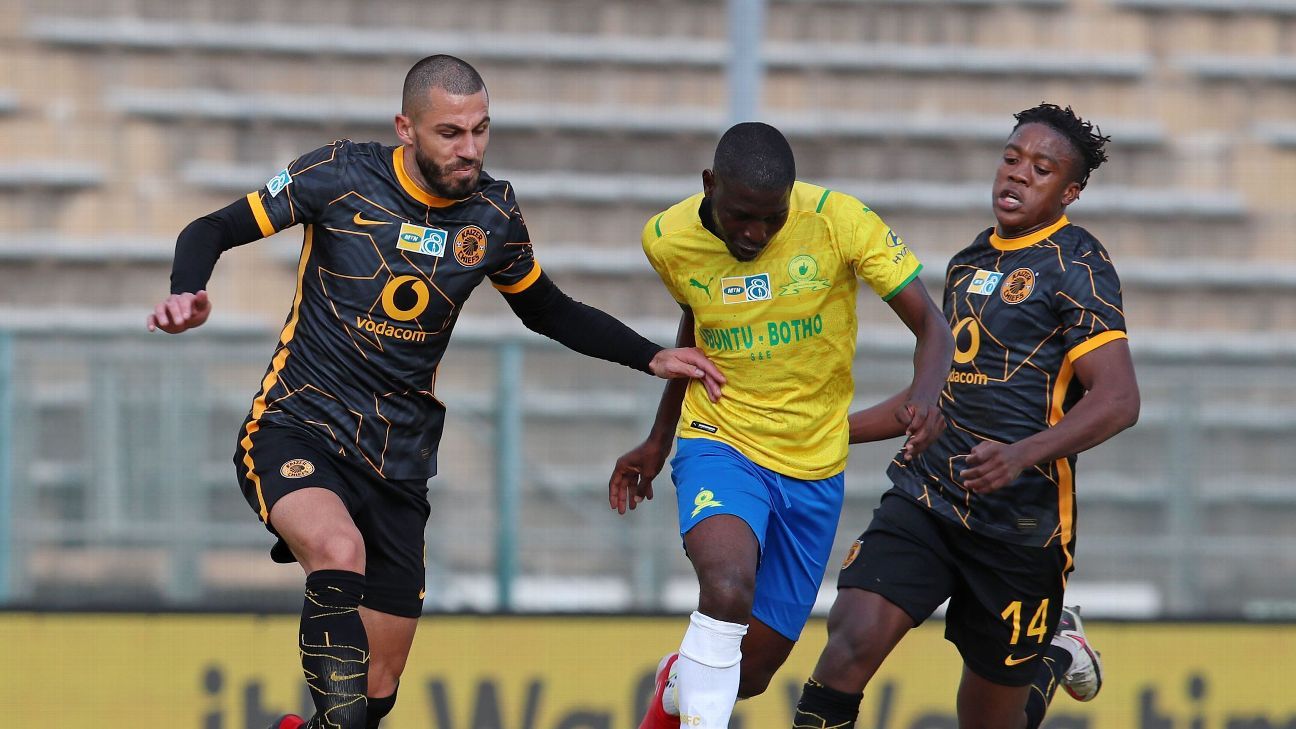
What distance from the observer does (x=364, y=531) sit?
5.09 metres

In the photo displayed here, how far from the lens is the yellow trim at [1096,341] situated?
496 centimetres

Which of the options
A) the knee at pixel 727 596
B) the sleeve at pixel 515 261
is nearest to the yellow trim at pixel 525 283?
the sleeve at pixel 515 261

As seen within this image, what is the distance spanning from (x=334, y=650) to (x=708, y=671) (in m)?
1.04

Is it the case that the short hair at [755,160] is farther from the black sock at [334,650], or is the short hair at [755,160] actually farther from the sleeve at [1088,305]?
the black sock at [334,650]

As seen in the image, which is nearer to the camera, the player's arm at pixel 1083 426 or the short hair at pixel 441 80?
the player's arm at pixel 1083 426

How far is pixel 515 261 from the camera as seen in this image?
516 centimetres

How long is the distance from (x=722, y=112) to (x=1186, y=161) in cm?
321

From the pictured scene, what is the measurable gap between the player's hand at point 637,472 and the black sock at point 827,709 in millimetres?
814


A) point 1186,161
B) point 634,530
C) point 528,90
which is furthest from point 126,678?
point 1186,161

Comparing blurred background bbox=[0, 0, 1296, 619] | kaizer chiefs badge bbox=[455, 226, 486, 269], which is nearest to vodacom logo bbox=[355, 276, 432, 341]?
kaizer chiefs badge bbox=[455, 226, 486, 269]

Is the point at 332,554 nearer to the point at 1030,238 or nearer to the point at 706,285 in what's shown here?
the point at 706,285

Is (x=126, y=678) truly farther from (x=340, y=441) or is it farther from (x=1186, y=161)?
(x=1186, y=161)

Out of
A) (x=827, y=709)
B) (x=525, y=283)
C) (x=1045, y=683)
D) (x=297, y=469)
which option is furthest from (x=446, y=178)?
(x=1045, y=683)

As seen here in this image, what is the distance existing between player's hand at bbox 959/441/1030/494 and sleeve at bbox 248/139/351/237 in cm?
201
